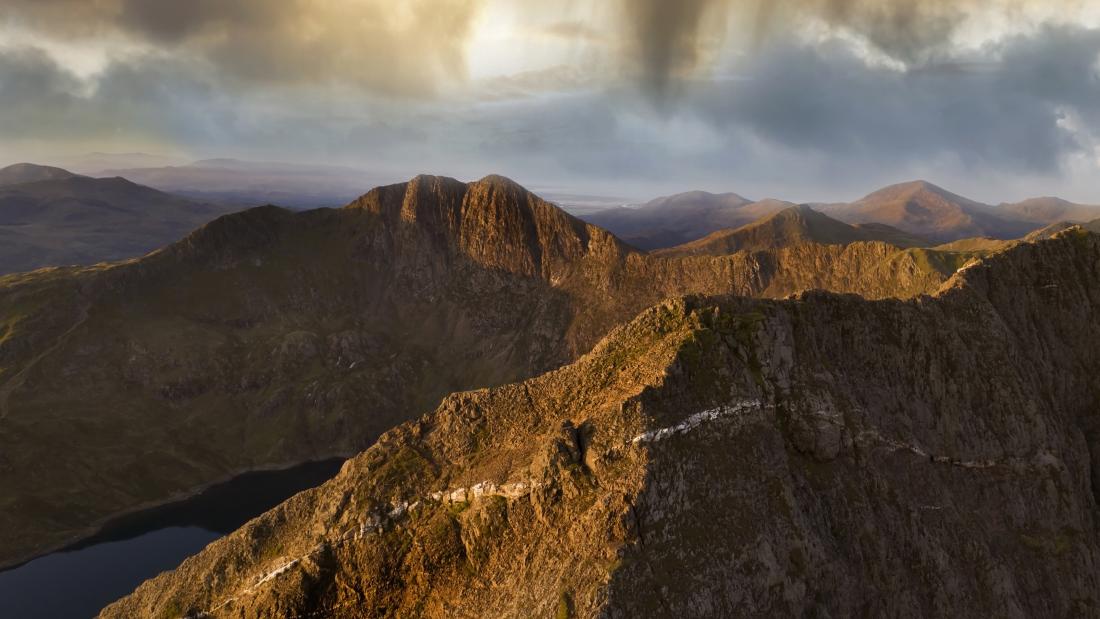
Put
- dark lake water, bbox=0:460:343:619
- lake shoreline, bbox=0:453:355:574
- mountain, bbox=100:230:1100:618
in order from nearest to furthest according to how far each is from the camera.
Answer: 1. mountain, bbox=100:230:1100:618
2. dark lake water, bbox=0:460:343:619
3. lake shoreline, bbox=0:453:355:574

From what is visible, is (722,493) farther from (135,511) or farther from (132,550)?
(135,511)

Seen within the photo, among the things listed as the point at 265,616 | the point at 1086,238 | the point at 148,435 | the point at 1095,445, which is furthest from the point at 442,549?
the point at 148,435

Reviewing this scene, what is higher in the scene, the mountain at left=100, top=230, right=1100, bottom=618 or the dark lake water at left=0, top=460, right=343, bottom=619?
the mountain at left=100, top=230, right=1100, bottom=618

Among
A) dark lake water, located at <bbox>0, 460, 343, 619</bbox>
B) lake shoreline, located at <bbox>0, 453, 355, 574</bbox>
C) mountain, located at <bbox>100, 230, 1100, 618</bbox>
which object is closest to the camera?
mountain, located at <bbox>100, 230, 1100, 618</bbox>

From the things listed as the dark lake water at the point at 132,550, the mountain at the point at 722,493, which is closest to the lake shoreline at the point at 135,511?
the dark lake water at the point at 132,550

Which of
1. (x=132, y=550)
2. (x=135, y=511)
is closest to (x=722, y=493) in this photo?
(x=132, y=550)

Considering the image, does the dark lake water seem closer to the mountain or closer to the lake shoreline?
the lake shoreline

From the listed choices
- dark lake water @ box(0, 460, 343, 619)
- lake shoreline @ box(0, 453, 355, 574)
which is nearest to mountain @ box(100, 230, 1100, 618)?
dark lake water @ box(0, 460, 343, 619)

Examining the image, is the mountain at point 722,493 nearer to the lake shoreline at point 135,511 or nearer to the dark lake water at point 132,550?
the dark lake water at point 132,550
